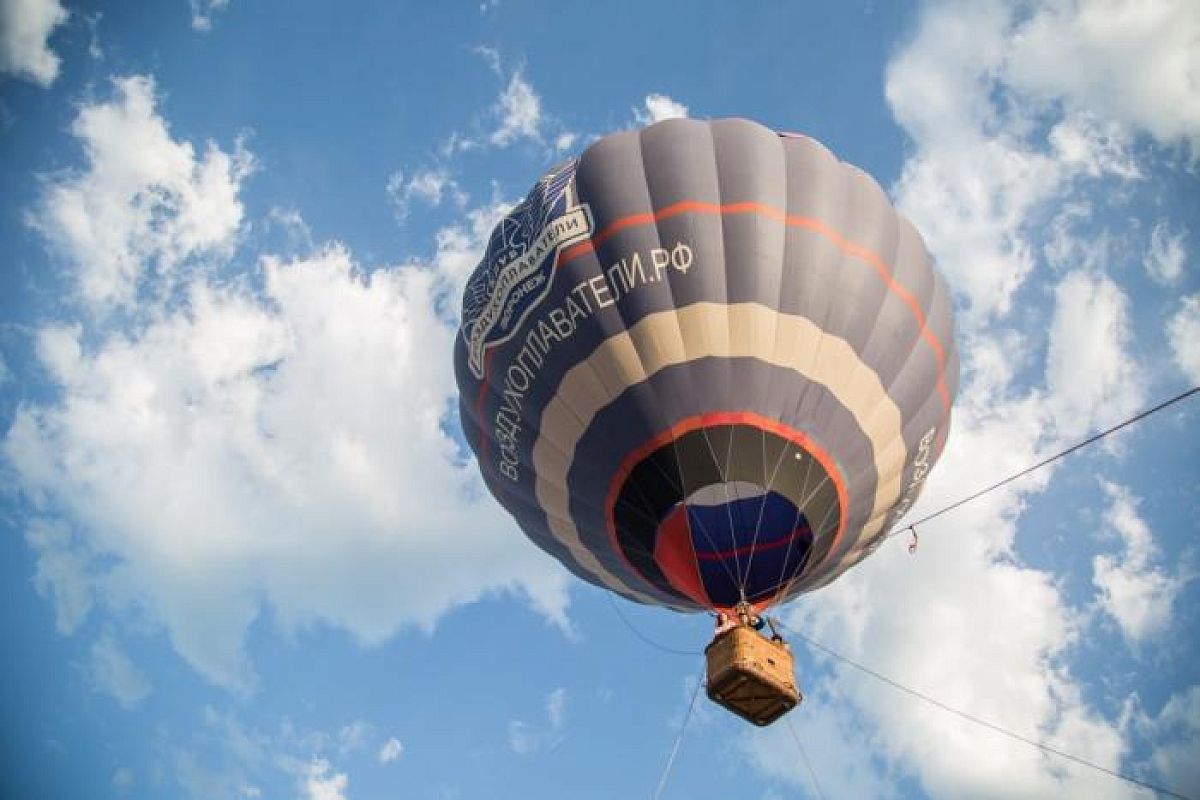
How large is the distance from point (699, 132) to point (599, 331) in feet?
8.57

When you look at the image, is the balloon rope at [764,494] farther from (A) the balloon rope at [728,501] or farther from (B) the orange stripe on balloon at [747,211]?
(B) the orange stripe on balloon at [747,211]

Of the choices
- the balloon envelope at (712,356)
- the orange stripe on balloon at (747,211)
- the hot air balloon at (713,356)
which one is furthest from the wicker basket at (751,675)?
the orange stripe on balloon at (747,211)

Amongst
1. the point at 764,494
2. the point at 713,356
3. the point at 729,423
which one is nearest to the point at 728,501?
the point at 764,494

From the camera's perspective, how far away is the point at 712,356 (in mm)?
7164

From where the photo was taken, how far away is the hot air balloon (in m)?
7.19

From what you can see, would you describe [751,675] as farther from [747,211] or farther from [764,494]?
[747,211]

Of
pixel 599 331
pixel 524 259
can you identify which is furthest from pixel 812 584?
pixel 524 259

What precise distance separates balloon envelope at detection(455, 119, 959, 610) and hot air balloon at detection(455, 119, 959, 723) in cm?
2

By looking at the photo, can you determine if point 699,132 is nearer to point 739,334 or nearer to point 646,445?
point 739,334

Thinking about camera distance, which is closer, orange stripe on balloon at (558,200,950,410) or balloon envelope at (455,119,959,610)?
balloon envelope at (455,119,959,610)

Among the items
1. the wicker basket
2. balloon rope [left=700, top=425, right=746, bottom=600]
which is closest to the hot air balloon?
balloon rope [left=700, top=425, right=746, bottom=600]

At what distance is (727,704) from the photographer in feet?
20.2

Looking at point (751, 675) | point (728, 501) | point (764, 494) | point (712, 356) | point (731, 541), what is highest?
point (712, 356)

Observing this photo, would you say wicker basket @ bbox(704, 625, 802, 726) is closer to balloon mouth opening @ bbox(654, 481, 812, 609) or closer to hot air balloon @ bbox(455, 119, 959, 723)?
hot air balloon @ bbox(455, 119, 959, 723)
